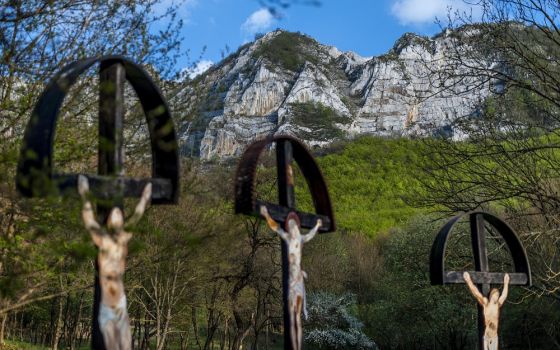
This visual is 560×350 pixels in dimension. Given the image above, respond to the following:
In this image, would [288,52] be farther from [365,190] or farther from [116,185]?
[116,185]

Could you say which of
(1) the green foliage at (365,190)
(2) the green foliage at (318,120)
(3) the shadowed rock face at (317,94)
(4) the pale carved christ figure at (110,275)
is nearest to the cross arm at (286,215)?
(4) the pale carved christ figure at (110,275)

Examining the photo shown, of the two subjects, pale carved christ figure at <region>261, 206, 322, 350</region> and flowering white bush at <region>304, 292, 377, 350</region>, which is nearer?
pale carved christ figure at <region>261, 206, 322, 350</region>

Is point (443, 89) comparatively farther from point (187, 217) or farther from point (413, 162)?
point (187, 217)

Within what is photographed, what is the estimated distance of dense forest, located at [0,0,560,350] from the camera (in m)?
9.09

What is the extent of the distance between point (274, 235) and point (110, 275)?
19.7 m

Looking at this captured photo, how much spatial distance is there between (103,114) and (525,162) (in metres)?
8.62

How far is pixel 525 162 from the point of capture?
1149 centimetres

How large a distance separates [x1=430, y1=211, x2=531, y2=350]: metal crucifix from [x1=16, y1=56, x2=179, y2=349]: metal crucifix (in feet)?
13.5

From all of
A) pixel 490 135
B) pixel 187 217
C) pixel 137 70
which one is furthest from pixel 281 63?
pixel 137 70

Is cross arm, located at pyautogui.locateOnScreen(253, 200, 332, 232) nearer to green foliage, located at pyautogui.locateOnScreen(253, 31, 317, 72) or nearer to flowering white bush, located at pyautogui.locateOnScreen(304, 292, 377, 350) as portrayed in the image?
flowering white bush, located at pyautogui.locateOnScreen(304, 292, 377, 350)

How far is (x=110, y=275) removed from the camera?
4.50 metres

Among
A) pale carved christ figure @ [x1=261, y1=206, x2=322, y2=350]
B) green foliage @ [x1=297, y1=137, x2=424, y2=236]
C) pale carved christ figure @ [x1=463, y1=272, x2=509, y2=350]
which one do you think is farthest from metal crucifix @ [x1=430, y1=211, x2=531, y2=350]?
green foliage @ [x1=297, y1=137, x2=424, y2=236]

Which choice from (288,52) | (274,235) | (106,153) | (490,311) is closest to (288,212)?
(106,153)

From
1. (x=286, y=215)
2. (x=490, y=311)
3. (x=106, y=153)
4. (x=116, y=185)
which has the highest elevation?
(x=106, y=153)
